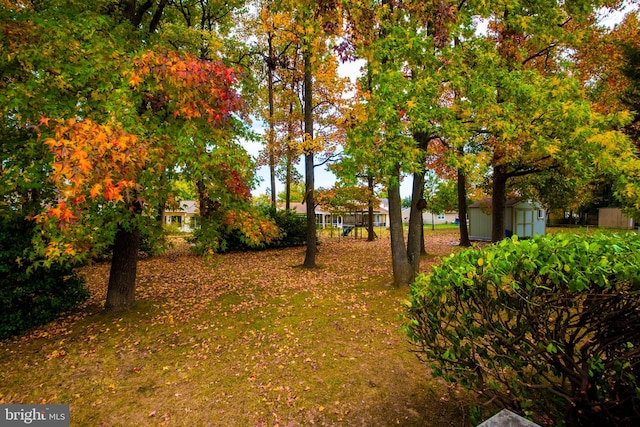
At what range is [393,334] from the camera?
4.94 metres

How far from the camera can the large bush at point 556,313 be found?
183cm

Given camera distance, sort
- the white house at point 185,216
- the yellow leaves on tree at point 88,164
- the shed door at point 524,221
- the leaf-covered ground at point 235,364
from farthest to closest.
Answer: the shed door at point 524,221 → the white house at point 185,216 → the leaf-covered ground at point 235,364 → the yellow leaves on tree at point 88,164

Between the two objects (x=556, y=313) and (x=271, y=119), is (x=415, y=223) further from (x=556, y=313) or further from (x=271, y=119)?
(x=271, y=119)

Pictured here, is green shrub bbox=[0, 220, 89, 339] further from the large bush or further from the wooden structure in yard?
the wooden structure in yard

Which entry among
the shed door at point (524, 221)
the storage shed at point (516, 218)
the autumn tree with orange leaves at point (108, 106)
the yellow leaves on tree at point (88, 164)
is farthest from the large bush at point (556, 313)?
the shed door at point (524, 221)

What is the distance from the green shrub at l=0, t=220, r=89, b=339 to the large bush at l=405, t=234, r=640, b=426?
18.6ft

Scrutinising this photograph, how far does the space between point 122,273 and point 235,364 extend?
3344 millimetres

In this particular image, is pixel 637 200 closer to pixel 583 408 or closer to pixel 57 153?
pixel 583 408

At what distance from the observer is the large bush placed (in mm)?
1833

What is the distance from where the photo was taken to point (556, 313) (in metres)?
2.17

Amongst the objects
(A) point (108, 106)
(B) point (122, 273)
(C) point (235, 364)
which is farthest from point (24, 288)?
(C) point (235, 364)

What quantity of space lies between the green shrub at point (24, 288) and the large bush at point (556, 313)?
567 centimetres

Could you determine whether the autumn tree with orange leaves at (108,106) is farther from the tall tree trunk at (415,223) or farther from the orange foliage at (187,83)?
the tall tree trunk at (415,223)

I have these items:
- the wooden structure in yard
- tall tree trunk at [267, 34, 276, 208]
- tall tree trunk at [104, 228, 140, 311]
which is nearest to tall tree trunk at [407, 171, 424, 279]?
tall tree trunk at [104, 228, 140, 311]
